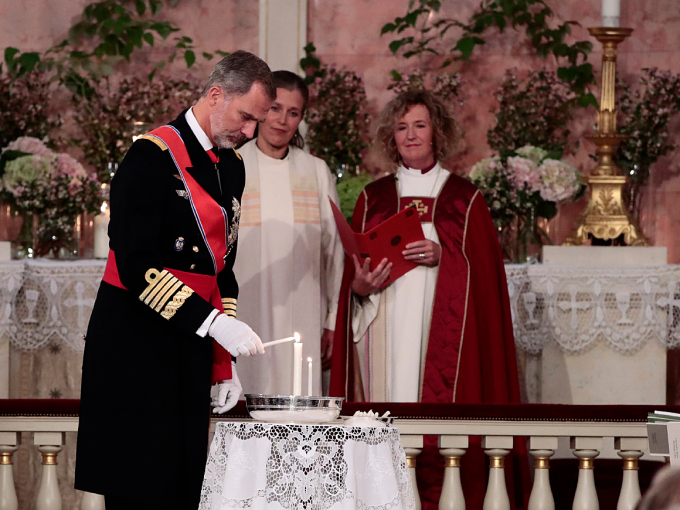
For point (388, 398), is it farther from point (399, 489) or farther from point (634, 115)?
point (634, 115)

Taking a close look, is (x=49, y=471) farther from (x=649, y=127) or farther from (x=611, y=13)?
(x=649, y=127)

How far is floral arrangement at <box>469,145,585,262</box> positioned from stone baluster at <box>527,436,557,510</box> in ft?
6.69

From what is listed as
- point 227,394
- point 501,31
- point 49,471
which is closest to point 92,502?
point 49,471

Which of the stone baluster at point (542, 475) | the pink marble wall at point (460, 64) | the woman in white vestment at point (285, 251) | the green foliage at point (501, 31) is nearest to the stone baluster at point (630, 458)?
the stone baluster at point (542, 475)

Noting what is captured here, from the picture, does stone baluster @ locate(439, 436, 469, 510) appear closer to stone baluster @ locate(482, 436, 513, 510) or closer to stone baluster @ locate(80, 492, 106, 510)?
stone baluster @ locate(482, 436, 513, 510)

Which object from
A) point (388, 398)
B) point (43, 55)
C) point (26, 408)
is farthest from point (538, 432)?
point (43, 55)

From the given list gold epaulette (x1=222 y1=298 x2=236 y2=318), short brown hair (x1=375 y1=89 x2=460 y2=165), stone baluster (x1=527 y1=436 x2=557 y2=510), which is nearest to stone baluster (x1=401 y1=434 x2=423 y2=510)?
stone baluster (x1=527 y1=436 x2=557 y2=510)

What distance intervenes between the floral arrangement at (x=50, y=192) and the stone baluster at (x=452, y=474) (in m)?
2.65

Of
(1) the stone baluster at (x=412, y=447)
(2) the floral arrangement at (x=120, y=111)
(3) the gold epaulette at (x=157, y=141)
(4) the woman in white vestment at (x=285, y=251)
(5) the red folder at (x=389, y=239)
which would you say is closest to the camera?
(3) the gold epaulette at (x=157, y=141)

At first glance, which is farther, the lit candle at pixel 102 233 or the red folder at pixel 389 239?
the lit candle at pixel 102 233

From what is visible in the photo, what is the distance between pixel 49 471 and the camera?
11.4 ft

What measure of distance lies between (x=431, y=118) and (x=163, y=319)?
2.16m

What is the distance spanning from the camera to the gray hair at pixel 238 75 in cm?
295

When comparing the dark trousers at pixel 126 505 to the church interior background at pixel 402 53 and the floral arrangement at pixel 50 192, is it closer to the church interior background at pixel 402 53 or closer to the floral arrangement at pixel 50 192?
the floral arrangement at pixel 50 192
